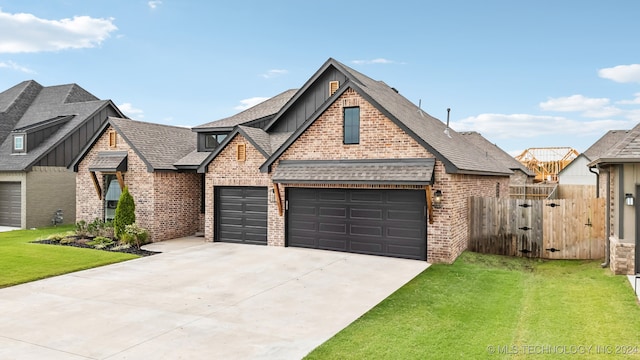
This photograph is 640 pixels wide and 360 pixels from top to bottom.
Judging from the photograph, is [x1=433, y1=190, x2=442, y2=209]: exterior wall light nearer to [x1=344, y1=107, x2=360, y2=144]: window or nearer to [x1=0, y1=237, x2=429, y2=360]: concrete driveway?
[x1=0, y1=237, x2=429, y2=360]: concrete driveway

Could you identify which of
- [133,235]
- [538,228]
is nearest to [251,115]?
[133,235]

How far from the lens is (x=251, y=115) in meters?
21.2

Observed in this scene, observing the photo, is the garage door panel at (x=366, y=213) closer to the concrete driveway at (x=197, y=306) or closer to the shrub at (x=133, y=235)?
the concrete driveway at (x=197, y=306)

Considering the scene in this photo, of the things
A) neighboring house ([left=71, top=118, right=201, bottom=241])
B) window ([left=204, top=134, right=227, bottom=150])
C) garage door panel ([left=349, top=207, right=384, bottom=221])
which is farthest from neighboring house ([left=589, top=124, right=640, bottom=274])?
window ([left=204, top=134, right=227, bottom=150])

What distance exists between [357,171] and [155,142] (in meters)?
10.4

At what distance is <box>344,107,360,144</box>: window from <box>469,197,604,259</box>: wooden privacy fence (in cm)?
452

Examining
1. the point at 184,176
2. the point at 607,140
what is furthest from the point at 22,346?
Result: the point at 607,140

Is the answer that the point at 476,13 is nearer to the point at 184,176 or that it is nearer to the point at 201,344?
the point at 184,176

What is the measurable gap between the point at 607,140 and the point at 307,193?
40.3 m

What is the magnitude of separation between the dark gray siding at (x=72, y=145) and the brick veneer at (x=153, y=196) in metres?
4.87

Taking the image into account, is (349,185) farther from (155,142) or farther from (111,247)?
(155,142)

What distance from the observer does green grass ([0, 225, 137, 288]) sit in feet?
37.3

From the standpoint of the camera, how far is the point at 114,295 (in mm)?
9500

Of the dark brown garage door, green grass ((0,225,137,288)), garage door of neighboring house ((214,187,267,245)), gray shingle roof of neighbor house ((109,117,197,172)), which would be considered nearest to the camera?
green grass ((0,225,137,288))
